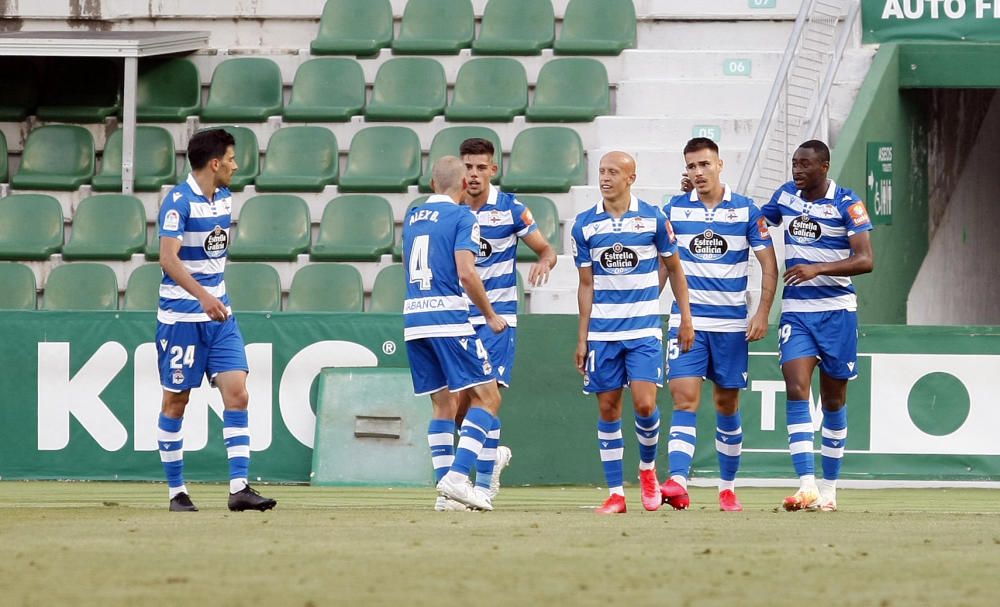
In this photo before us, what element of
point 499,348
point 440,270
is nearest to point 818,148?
point 499,348

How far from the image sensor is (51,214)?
16.9m

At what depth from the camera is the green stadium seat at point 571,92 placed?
56.3 feet

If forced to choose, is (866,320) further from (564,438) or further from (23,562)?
(23,562)

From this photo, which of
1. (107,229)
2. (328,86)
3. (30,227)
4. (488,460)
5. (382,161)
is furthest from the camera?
(328,86)

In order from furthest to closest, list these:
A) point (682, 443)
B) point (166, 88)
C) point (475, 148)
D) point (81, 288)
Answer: point (166, 88)
point (81, 288)
point (475, 148)
point (682, 443)

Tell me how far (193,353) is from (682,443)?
2.91 metres

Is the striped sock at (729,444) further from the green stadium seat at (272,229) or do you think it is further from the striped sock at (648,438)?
the green stadium seat at (272,229)

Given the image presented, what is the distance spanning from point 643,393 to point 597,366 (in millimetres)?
322

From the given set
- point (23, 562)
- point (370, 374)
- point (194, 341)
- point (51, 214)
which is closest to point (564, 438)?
point (370, 374)

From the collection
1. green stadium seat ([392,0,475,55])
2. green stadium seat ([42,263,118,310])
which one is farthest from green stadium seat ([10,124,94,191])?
green stadium seat ([392,0,475,55])

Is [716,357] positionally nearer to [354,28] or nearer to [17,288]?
[17,288]

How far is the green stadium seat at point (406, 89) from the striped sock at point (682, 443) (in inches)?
316

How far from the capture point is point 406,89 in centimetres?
1780

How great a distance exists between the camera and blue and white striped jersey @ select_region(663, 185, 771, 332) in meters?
10.1
